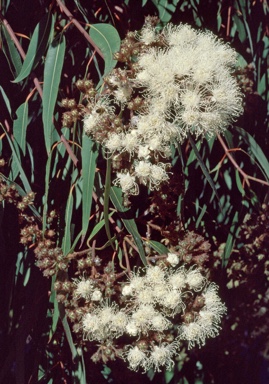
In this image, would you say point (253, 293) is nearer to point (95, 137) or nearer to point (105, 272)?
point (105, 272)

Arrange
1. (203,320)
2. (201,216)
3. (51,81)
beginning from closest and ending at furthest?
(203,320), (51,81), (201,216)

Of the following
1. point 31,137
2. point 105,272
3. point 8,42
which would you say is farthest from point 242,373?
point 8,42

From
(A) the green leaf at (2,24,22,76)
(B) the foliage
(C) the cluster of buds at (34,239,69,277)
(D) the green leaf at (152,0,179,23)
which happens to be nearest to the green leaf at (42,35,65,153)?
(B) the foliage

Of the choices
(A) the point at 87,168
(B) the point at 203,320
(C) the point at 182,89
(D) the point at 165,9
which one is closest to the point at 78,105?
(A) the point at 87,168

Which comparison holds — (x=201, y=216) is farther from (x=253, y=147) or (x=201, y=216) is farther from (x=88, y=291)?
(x=88, y=291)

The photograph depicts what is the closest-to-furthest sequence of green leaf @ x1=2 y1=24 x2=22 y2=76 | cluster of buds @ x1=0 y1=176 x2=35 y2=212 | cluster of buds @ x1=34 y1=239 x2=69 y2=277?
cluster of buds @ x1=34 y1=239 x2=69 y2=277 < cluster of buds @ x1=0 y1=176 x2=35 y2=212 < green leaf @ x1=2 y1=24 x2=22 y2=76

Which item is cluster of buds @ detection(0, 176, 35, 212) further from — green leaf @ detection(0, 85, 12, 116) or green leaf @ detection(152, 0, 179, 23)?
green leaf @ detection(152, 0, 179, 23)
